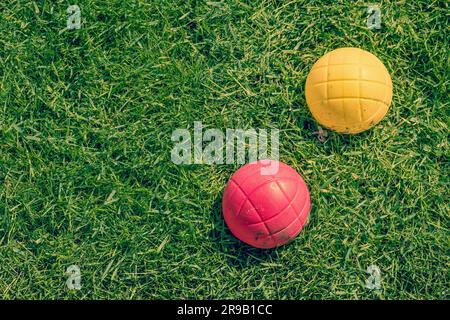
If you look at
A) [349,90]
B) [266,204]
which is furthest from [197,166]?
[349,90]

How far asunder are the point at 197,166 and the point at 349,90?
1.25 m

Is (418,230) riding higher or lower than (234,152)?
lower

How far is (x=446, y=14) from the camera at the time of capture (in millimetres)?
4059

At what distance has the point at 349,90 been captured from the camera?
3.49 meters

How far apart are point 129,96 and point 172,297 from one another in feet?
5.08

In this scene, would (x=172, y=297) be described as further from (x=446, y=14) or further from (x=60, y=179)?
(x=446, y=14)

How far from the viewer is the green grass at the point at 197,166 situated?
391 centimetres

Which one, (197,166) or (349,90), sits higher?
(349,90)

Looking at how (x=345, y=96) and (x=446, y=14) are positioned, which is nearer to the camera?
(x=345, y=96)
